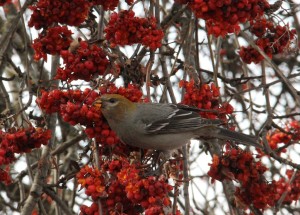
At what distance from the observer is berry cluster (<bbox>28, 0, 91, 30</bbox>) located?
12.1ft

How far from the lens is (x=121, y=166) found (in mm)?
3408

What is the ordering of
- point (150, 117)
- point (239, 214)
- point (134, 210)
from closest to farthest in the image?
point (134, 210) < point (239, 214) < point (150, 117)

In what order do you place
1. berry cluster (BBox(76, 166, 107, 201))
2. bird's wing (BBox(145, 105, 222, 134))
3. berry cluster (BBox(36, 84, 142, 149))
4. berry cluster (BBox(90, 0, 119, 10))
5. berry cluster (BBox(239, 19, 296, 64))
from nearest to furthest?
1. berry cluster (BBox(76, 166, 107, 201))
2. berry cluster (BBox(36, 84, 142, 149))
3. berry cluster (BBox(90, 0, 119, 10))
4. bird's wing (BBox(145, 105, 222, 134))
5. berry cluster (BBox(239, 19, 296, 64))

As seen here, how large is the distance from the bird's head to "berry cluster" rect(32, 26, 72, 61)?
1.57ft

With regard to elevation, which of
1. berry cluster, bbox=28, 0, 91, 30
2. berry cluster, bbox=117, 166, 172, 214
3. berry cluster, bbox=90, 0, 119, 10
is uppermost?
berry cluster, bbox=90, 0, 119, 10

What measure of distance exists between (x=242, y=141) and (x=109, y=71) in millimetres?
1326

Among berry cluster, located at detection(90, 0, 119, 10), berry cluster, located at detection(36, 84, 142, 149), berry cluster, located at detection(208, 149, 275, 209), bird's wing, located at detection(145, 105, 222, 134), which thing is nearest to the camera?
berry cluster, located at detection(36, 84, 142, 149)

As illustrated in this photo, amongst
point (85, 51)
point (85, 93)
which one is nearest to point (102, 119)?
point (85, 93)

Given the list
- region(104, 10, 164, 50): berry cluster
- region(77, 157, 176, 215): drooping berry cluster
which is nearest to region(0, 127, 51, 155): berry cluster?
region(77, 157, 176, 215): drooping berry cluster

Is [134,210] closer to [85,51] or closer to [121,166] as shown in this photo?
[121,166]

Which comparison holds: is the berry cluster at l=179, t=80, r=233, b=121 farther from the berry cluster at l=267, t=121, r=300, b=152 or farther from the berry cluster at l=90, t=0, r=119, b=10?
the berry cluster at l=267, t=121, r=300, b=152

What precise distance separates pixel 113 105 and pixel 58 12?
27.6 inches

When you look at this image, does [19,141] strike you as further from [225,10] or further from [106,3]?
[225,10]

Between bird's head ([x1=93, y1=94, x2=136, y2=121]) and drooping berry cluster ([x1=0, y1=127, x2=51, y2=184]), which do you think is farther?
drooping berry cluster ([x1=0, y1=127, x2=51, y2=184])
